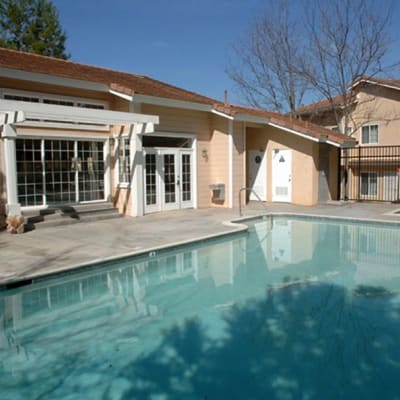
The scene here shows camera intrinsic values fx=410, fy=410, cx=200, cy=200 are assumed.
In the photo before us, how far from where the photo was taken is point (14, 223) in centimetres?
983

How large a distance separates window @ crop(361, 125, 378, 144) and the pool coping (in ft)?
33.3

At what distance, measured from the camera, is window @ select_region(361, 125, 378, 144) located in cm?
2111

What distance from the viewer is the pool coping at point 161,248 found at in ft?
20.5

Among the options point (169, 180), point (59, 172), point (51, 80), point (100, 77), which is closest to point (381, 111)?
point (169, 180)

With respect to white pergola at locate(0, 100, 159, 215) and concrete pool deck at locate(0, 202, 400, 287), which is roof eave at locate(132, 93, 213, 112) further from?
concrete pool deck at locate(0, 202, 400, 287)

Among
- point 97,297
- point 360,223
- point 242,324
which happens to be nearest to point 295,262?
point 242,324

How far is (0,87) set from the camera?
10461mm

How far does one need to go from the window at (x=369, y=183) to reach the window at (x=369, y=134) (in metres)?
2.21

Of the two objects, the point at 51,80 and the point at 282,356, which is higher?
the point at 51,80

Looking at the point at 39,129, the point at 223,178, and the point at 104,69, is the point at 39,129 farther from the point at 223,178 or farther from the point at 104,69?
the point at 223,178

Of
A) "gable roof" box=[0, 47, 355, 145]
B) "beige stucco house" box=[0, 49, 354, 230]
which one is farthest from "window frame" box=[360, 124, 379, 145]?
"gable roof" box=[0, 47, 355, 145]

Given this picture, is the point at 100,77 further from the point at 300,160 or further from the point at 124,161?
the point at 300,160

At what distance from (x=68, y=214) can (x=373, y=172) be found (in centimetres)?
1475

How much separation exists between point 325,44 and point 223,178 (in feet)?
33.5
